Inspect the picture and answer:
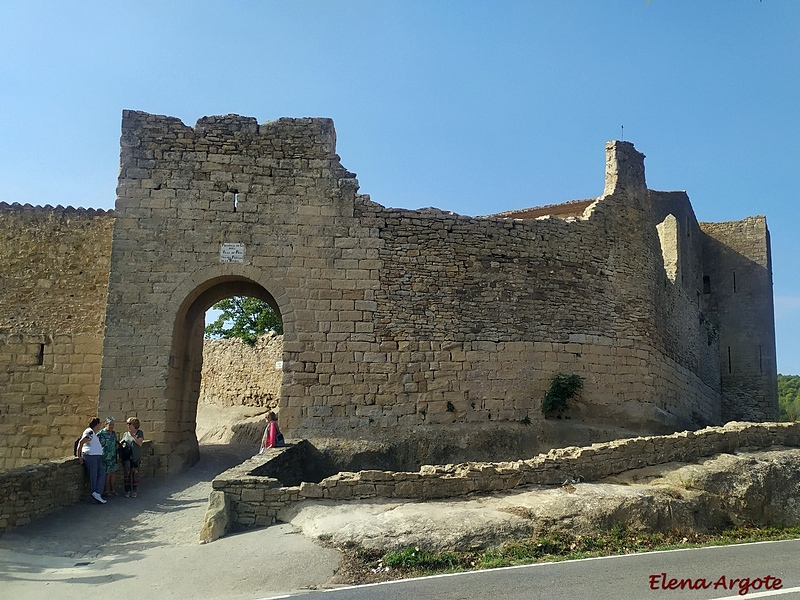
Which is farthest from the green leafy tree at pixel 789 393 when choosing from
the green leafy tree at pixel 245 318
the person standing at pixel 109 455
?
the person standing at pixel 109 455

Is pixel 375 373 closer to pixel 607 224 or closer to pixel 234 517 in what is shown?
pixel 234 517

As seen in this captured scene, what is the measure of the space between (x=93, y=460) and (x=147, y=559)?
3.48 metres

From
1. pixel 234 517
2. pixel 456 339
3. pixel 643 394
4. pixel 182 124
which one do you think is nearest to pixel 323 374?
pixel 456 339

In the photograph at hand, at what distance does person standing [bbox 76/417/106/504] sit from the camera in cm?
1163

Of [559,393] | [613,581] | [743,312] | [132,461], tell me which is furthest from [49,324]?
[743,312]

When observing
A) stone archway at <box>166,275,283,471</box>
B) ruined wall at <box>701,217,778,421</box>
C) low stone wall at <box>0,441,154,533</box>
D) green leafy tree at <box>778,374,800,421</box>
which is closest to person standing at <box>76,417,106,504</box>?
low stone wall at <box>0,441,154,533</box>

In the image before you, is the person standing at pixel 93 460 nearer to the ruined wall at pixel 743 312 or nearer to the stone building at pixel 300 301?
the stone building at pixel 300 301

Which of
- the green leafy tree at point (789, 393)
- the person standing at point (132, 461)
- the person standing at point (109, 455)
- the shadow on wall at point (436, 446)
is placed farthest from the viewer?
the green leafy tree at point (789, 393)

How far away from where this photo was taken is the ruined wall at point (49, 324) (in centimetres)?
1502

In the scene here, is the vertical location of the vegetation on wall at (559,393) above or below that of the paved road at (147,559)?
above

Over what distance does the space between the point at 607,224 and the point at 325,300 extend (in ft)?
23.7

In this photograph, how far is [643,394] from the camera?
1623 centimetres
